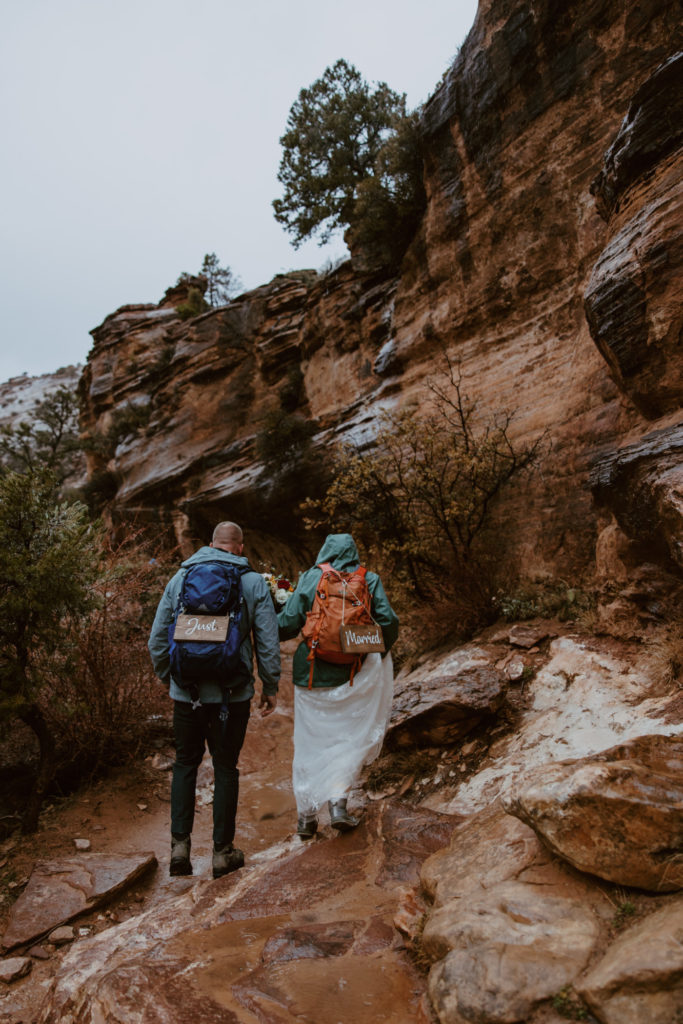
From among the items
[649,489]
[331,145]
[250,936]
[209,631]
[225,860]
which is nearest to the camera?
[250,936]

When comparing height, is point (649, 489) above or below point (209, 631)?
below

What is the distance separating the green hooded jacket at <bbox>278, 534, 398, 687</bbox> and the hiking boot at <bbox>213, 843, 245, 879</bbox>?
45.4 inches

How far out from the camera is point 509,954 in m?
1.87

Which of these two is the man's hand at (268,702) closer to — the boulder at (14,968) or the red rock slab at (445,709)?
the red rock slab at (445,709)

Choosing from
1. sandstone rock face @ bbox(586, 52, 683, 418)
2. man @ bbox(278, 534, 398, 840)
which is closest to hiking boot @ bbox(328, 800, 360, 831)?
man @ bbox(278, 534, 398, 840)

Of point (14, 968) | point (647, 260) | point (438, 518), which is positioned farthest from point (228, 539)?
point (647, 260)

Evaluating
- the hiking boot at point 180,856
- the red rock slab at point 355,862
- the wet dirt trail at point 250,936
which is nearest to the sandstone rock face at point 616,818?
the wet dirt trail at point 250,936

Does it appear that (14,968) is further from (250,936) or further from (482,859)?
(482,859)

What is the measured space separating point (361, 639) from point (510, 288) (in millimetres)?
7723

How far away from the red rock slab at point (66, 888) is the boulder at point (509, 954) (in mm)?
2825

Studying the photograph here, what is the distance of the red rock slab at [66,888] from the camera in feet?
12.0

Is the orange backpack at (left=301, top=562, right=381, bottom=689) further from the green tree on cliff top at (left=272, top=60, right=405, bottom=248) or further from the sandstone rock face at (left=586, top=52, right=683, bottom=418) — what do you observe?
the green tree on cliff top at (left=272, top=60, right=405, bottom=248)

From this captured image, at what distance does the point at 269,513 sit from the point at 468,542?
7386 millimetres

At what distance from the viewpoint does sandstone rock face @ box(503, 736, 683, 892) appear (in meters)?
1.97
